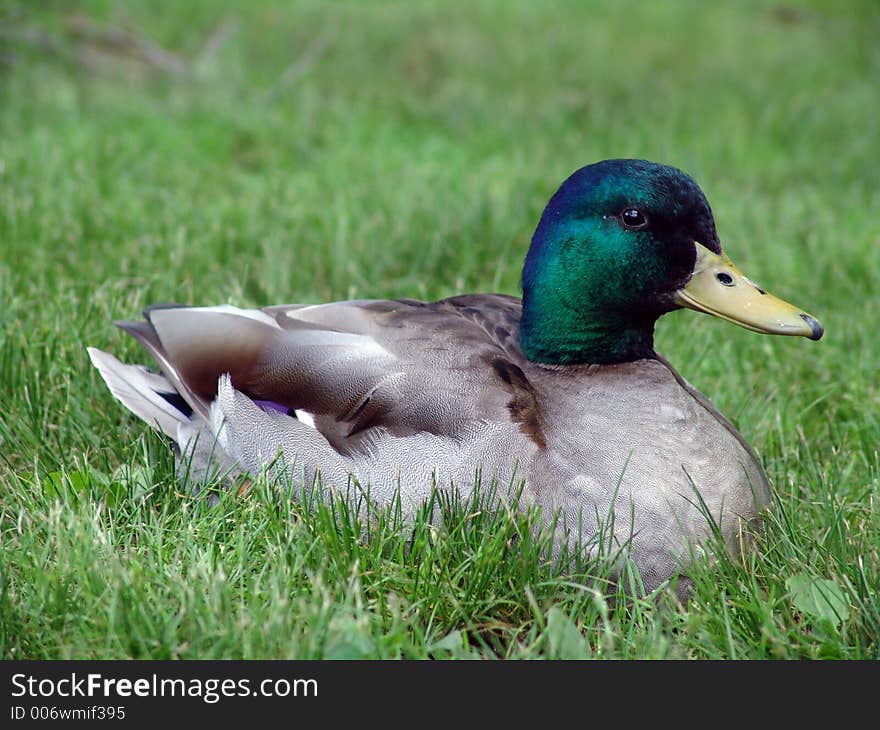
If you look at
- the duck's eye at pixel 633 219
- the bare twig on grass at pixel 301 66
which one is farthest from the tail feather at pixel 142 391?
the bare twig on grass at pixel 301 66

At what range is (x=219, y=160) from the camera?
6.07 meters

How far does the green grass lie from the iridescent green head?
53cm

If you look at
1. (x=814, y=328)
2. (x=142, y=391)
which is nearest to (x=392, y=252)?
(x=142, y=391)

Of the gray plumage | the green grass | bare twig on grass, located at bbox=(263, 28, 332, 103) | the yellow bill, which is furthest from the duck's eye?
bare twig on grass, located at bbox=(263, 28, 332, 103)

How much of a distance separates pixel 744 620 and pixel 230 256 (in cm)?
282

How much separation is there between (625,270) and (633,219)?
12 cm

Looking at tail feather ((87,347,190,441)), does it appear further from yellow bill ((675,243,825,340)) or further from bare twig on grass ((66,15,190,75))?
bare twig on grass ((66,15,190,75))

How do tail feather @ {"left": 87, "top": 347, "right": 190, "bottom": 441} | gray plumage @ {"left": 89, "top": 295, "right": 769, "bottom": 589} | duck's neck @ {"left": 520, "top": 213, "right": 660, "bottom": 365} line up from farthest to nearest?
tail feather @ {"left": 87, "top": 347, "right": 190, "bottom": 441} < duck's neck @ {"left": 520, "top": 213, "right": 660, "bottom": 365} < gray plumage @ {"left": 89, "top": 295, "right": 769, "bottom": 589}

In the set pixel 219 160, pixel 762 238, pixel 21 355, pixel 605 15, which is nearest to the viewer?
pixel 21 355

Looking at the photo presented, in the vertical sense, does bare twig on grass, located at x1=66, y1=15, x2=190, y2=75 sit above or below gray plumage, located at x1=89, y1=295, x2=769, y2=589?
above

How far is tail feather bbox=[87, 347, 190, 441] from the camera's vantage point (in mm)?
3197

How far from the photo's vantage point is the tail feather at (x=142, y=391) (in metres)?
3.20
